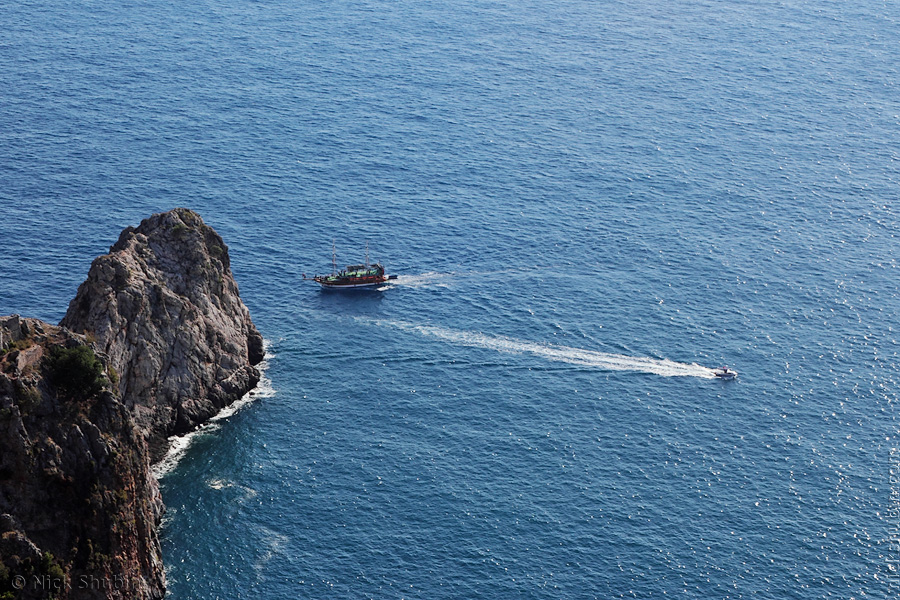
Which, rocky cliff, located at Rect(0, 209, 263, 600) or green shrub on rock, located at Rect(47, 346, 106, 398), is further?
green shrub on rock, located at Rect(47, 346, 106, 398)

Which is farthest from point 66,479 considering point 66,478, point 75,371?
point 75,371

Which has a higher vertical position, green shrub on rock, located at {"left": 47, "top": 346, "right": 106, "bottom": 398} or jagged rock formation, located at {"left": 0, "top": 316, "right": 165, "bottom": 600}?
green shrub on rock, located at {"left": 47, "top": 346, "right": 106, "bottom": 398}

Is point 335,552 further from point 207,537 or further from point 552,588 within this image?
point 552,588

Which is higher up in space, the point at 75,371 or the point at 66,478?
the point at 75,371

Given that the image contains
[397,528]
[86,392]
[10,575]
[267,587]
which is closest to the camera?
[10,575]

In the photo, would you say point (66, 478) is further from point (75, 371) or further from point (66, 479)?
point (75, 371)

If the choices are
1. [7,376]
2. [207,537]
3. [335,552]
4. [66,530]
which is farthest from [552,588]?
[7,376]

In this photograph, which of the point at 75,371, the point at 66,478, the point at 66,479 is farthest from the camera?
the point at 75,371

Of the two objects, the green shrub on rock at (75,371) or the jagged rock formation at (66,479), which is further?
the green shrub on rock at (75,371)
